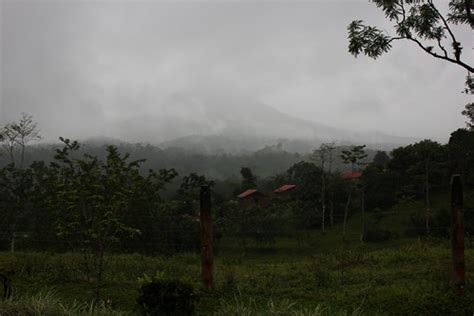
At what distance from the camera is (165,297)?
5168 millimetres

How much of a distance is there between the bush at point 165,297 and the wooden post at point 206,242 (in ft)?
5.07

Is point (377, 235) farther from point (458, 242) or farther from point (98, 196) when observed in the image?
point (98, 196)

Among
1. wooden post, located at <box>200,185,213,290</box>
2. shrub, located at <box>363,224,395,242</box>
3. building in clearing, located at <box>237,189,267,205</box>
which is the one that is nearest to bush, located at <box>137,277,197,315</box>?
wooden post, located at <box>200,185,213,290</box>

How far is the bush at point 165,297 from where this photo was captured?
5.15m

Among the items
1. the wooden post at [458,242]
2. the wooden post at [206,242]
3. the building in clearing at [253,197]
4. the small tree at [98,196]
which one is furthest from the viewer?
the building in clearing at [253,197]

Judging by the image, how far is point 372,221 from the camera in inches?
1337

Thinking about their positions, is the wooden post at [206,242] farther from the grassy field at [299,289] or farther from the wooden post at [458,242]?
the wooden post at [458,242]

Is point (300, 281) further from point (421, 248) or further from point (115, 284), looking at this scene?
point (421, 248)

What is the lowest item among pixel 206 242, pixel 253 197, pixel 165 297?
pixel 165 297

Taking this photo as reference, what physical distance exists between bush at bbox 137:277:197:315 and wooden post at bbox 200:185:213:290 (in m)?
1.55

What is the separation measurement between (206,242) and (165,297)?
1.85 meters

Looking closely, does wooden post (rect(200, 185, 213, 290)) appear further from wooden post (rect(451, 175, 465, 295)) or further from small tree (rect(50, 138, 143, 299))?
wooden post (rect(451, 175, 465, 295))

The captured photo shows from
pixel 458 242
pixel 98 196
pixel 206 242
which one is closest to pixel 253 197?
pixel 206 242

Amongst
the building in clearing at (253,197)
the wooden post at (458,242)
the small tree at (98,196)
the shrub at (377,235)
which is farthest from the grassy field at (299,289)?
the building in clearing at (253,197)
